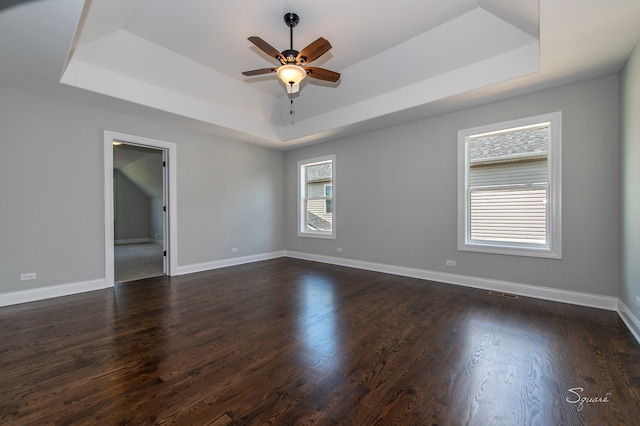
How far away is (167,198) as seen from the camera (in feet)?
16.0

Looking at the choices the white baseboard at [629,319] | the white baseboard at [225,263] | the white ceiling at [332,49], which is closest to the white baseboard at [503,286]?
the white baseboard at [629,319]

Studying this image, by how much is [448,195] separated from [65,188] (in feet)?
18.6

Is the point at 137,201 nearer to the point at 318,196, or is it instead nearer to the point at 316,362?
the point at 318,196

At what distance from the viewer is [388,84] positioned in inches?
162

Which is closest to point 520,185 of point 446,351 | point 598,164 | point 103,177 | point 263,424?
point 598,164

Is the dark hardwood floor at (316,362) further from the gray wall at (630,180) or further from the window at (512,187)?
the window at (512,187)

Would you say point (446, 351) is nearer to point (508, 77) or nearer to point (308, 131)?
point (508, 77)

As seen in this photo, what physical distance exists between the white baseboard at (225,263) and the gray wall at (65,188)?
122mm

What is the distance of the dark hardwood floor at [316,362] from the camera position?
61.7 inches

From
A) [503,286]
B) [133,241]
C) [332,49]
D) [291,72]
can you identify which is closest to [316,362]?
[291,72]

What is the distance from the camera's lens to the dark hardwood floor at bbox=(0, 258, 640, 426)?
1.57 meters

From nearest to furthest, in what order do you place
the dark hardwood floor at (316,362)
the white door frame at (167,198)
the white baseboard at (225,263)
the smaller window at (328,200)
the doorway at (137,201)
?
the dark hardwood floor at (316,362), the white door frame at (167,198), the white baseboard at (225,263), the smaller window at (328,200), the doorway at (137,201)

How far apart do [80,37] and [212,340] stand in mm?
3553

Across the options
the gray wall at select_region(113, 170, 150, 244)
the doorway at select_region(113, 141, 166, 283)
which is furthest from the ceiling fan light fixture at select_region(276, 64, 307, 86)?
the gray wall at select_region(113, 170, 150, 244)
